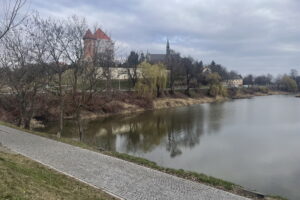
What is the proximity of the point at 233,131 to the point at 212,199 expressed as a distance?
48.2 feet

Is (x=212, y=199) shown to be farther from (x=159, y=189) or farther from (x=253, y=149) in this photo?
(x=253, y=149)

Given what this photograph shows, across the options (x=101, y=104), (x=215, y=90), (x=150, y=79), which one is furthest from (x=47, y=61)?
(x=215, y=90)

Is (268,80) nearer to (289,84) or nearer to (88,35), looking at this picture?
(289,84)

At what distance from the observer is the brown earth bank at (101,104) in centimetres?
2373

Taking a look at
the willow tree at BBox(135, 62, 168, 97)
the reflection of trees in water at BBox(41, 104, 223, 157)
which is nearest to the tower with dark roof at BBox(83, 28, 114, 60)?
the reflection of trees in water at BBox(41, 104, 223, 157)

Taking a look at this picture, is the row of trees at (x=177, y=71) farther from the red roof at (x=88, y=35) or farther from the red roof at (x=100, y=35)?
the red roof at (x=88, y=35)

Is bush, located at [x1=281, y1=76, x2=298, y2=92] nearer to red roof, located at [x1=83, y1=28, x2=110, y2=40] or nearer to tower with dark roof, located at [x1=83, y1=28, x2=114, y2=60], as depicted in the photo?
red roof, located at [x1=83, y1=28, x2=110, y2=40]

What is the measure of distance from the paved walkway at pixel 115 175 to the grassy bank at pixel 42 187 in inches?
20.7

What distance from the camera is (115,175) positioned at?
7.38 m

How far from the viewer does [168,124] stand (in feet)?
79.7

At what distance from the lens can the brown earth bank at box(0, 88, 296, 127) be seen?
2373cm

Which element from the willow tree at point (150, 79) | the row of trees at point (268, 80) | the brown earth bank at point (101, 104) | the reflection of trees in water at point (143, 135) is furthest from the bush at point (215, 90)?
the row of trees at point (268, 80)

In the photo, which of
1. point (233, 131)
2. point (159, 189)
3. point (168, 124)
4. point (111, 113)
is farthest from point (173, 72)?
point (159, 189)

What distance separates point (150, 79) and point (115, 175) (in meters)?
34.1
